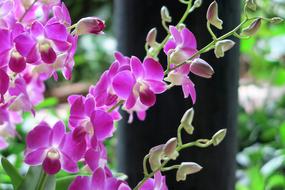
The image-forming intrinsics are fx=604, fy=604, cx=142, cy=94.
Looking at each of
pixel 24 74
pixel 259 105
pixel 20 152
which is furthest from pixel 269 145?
pixel 24 74

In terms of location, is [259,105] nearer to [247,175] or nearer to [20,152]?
[247,175]

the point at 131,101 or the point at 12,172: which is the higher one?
the point at 131,101

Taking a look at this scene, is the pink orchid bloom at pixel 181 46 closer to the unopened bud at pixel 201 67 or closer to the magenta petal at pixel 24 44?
the unopened bud at pixel 201 67

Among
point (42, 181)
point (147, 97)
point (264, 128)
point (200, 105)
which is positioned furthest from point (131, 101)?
point (264, 128)

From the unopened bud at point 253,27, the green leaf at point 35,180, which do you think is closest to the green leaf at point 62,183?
the green leaf at point 35,180

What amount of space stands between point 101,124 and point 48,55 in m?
0.08

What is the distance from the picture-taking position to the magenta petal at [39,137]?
0.56 meters

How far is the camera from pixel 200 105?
2.63ft

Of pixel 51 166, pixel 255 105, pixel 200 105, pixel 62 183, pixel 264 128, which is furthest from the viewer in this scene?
pixel 255 105

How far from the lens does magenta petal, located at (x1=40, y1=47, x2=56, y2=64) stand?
558mm

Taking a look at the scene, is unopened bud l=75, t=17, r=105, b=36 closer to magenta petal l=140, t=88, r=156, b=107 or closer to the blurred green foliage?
magenta petal l=140, t=88, r=156, b=107

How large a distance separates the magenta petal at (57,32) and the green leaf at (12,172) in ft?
0.50

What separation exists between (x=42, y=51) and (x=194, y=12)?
0.28m

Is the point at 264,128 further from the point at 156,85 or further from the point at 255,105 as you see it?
the point at 156,85
